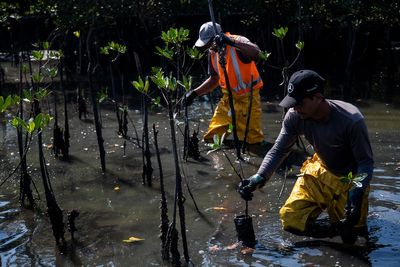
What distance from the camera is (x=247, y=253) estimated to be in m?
4.66

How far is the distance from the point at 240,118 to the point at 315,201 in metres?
2.86

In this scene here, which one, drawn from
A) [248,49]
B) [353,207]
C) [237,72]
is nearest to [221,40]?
[248,49]

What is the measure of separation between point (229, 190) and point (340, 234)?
182 centimetres

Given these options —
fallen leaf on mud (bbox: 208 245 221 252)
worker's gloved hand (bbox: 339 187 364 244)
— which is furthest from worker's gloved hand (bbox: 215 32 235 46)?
worker's gloved hand (bbox: 339 187 364 244)

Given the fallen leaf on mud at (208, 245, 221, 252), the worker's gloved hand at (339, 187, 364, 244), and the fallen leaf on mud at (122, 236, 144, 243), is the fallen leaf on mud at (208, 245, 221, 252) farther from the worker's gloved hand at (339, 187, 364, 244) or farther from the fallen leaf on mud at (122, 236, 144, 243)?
the worker's gloved hand at (339, 187, 364, 244)

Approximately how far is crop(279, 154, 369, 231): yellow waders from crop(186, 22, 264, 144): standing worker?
2.31 metres

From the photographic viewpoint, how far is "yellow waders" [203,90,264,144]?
7.32m

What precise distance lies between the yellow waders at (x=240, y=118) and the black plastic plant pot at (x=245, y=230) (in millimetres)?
2729

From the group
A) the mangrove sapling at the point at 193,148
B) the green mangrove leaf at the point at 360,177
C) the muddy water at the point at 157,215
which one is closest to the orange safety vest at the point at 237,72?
the mangrove sapling at the point at 193,148

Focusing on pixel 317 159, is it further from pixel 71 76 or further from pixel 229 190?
pixel 71 76

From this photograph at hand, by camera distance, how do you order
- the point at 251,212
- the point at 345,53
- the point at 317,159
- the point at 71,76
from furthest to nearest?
1. the point at 345,53
2. the point at 71,76
3. the point at 251,212
4. the point at 317,159

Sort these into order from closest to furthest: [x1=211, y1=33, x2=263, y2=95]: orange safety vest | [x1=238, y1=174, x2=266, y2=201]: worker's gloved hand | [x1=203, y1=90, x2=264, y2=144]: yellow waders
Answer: [x1=238, y1=174, x2=266, y2=201]: worker's gloved hand < [x1=211, y1=33, x2=263, y2=95]: orange safety vest < [x1=203, y1=90, x2=264, y2=144]: yellow waders

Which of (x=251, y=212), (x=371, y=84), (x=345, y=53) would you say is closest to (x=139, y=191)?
(x=251, y=212)

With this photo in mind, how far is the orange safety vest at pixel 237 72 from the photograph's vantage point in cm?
707
